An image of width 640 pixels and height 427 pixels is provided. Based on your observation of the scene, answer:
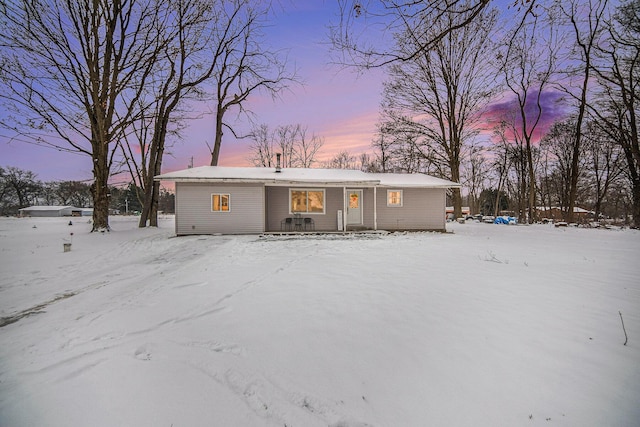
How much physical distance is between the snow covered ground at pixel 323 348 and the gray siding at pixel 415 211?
29.0 ft

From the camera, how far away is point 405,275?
18.0 feet

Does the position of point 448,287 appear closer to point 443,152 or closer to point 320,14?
point 320,14

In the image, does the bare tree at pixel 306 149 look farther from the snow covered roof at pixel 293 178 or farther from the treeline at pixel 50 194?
the snow covered roof at pixel 293 178

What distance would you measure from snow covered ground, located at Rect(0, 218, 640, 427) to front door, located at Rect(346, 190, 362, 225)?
8701 mm

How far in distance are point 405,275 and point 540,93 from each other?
71.0 feet

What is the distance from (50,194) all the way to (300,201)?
68598mm

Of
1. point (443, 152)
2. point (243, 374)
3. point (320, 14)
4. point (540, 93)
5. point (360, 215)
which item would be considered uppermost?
point (540, 93)

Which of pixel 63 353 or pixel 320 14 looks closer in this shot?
pixel 320 14

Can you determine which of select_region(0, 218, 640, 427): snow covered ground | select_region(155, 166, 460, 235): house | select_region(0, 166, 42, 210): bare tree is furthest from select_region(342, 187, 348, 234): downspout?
select_region(0, 166, 42, 210): bare tree

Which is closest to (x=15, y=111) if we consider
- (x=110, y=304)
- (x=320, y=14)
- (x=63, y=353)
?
(x=110, y=304)

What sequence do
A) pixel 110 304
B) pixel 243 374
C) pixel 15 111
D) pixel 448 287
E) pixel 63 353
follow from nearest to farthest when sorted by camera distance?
pixel 243 374
pixel 63 353
pixel 110 304
pixel 448 287
pixel 15 111

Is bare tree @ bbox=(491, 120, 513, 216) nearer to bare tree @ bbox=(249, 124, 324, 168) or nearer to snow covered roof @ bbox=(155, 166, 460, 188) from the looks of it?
snow covered roof @ bbox=(155, 166, 460, 188)

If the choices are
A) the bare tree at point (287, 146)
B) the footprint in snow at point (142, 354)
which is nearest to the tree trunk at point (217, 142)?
the bare tree at point (287, 146)

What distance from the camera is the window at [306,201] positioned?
13789 mm
